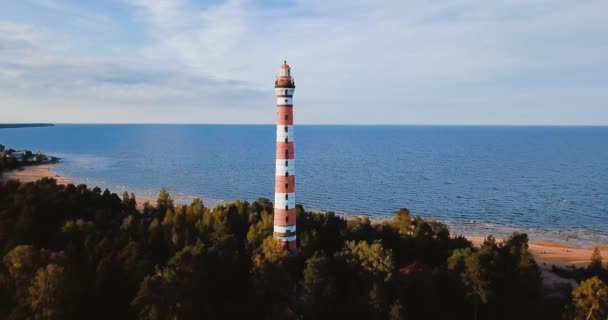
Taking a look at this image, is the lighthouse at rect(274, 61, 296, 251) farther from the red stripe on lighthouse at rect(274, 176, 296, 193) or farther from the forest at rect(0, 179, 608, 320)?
the forest at rect(0, 179, 608, 320)

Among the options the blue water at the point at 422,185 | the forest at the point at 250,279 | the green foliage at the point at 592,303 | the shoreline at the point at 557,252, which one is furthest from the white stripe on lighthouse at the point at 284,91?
the blue water at the point at 422,185

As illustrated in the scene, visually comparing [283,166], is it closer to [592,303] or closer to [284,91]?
[284,91]

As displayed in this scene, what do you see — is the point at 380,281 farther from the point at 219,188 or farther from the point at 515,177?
the point at 515,177

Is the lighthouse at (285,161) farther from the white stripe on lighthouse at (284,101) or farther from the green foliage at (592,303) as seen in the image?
the green foliage at (592,303)

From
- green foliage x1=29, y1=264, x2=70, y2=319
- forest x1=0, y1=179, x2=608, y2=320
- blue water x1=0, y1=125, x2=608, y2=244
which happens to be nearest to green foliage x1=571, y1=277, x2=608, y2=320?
forest x1=0, y1=179, x2=608, y2=320

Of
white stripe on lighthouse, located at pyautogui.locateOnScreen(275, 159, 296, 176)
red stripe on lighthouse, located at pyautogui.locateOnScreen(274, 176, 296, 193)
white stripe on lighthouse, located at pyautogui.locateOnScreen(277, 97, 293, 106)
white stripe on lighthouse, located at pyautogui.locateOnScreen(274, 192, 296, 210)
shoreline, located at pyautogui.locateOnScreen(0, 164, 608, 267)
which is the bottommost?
shoreline, located at pyautogui.locateOnScreen(0, 164, 608, 267)

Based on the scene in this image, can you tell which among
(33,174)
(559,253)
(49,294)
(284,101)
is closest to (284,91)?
(284,101)
